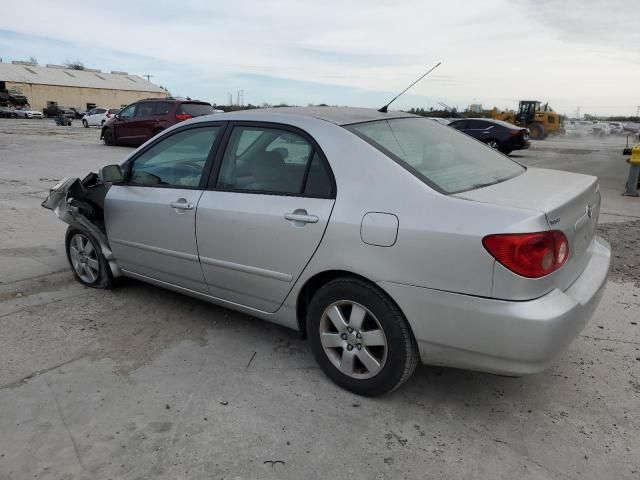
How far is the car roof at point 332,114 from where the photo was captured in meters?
3.09

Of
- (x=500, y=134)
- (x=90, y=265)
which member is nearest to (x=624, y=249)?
(x=90, y=265)

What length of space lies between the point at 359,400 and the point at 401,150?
1404mm

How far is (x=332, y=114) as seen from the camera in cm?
323

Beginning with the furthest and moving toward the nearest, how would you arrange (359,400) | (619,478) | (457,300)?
(359,400), (457,300), (619,478)

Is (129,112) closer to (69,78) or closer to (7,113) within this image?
(7,113)

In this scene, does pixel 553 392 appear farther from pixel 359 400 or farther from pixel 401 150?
pixel 401 150

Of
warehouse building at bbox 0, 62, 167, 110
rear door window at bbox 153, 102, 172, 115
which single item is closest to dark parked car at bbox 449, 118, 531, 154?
rear door window at bbox 153, 102, 172, 115

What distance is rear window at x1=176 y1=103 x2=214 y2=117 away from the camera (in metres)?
16.0

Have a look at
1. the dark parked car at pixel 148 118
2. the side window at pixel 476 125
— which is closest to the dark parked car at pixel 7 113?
the dark parked car at pixel 148 118

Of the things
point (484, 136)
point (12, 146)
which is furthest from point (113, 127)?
point (484, 136)

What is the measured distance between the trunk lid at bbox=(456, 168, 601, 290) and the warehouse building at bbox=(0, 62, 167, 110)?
68169mm

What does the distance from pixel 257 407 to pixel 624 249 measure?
4.76 metres

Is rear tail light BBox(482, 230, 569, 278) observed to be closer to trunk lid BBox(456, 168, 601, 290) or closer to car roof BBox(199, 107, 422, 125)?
trunk lid BBox(456, 168, 601, 290)

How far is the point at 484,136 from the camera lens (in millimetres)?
19422
